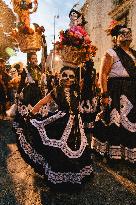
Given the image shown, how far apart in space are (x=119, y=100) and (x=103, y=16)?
1934cm

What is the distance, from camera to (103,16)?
24234 mm

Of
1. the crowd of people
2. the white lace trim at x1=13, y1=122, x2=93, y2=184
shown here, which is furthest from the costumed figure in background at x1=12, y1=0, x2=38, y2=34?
the white lace trim at x1=13, y1=122, x2=93, y2=184

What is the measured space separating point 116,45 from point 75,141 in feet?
6.89

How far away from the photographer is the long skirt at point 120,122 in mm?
5672

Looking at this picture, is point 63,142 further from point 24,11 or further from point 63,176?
point 24,11

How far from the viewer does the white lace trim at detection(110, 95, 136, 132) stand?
5684 mm

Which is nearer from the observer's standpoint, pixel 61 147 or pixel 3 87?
pixel 61 147

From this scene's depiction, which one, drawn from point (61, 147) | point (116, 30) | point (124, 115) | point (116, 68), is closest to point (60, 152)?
point (61, 147)

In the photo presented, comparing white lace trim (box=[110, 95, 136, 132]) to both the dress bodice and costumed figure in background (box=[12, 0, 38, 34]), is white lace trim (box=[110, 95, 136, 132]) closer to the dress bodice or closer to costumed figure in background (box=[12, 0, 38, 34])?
the dress bodice

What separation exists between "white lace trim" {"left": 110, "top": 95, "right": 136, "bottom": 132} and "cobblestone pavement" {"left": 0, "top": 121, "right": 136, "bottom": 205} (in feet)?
2.21

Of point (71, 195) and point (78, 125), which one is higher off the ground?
point (78, 125)

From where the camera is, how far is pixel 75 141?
4.89 m

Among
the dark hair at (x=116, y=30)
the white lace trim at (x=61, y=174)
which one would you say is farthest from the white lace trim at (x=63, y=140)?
the dark hair at (x=116, y=30)

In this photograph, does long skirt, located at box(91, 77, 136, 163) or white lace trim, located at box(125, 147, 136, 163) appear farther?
long skirt, located at box(91, 77, 136, 163)
